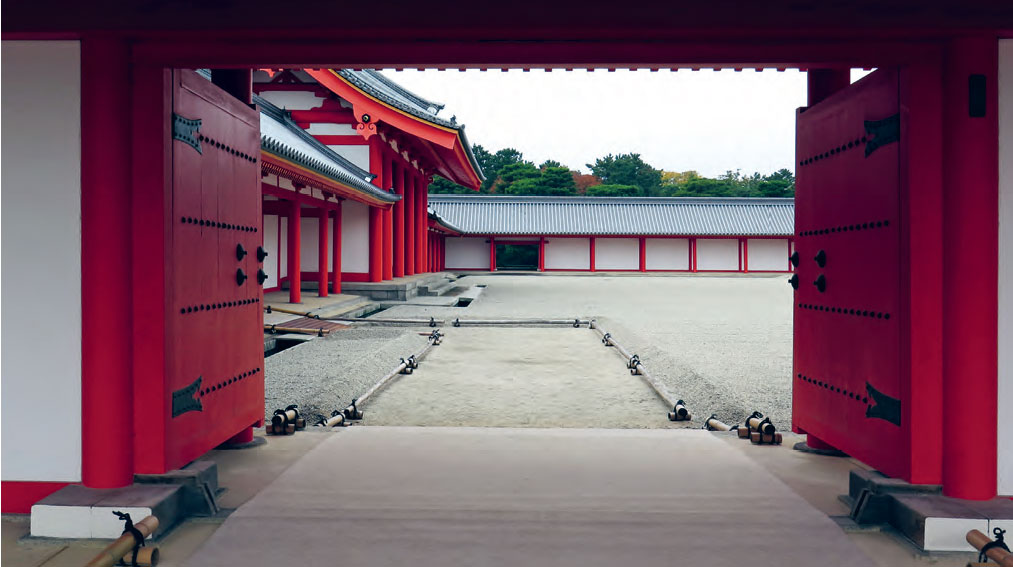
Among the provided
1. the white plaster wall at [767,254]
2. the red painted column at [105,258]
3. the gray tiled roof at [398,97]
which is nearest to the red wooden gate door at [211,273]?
the red painted column at [105,258]

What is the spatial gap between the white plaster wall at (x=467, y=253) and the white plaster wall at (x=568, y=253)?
333cm

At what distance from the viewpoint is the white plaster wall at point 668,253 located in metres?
33.5

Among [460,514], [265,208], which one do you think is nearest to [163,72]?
[460,514]

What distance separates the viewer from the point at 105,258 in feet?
9.11

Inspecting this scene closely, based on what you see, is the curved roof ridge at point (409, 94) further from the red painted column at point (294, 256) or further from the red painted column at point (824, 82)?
the red painted column at point (824, 82)

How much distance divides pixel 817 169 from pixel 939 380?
4.62ft

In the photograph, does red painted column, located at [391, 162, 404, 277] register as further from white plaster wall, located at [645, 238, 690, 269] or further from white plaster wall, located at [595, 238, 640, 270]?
white plaster wall, located at [645, 238, 690, 269]

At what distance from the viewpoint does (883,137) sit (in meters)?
2.91

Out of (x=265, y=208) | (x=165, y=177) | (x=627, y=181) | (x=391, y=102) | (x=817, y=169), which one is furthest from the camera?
(x=627, y=181)

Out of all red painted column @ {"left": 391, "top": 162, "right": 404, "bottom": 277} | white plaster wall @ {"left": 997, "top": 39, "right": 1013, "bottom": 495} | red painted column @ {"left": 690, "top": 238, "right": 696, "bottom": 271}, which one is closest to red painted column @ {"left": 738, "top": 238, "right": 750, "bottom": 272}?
red painted column @ {"left": 690, "top": 238, "right": 696, "bottom": 271}

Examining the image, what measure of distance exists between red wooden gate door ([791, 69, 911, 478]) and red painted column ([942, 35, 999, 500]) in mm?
183

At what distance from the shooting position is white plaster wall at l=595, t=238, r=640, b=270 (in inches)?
1324

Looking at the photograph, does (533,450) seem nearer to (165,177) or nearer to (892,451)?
(892,451)

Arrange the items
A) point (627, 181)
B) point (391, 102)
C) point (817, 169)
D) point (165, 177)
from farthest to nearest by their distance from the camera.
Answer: point (627, 181) → point (391, 102) → point (817, 169) → point (165, 177)
